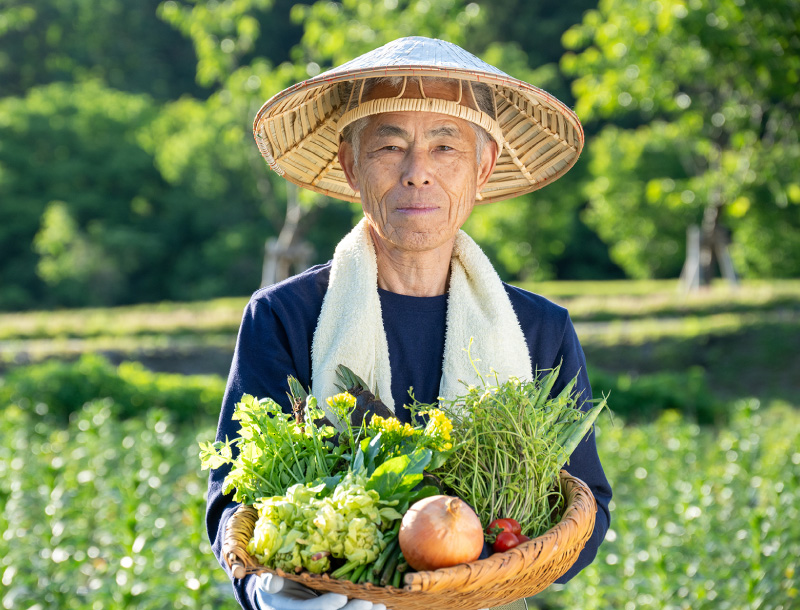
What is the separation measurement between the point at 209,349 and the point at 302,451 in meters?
8.65

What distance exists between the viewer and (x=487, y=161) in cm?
187

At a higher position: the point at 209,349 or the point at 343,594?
the point at 343,594

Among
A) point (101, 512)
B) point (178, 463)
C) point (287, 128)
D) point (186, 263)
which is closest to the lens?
point (287, 128)

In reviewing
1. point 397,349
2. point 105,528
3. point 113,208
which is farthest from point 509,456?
point 113,208

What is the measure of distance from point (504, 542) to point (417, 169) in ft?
2.54

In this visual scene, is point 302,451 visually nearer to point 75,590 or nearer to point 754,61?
point 75,590

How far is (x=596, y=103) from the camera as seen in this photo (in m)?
9.61

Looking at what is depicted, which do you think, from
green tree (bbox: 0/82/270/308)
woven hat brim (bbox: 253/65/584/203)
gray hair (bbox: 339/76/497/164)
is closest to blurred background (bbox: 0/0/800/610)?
green tree (bbox: 0/82/270/308)

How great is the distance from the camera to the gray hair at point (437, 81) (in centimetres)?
169

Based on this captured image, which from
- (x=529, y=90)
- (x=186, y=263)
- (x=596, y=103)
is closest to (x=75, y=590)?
(x=529, y=90)

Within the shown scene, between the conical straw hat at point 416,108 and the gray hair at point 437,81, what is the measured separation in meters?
0.02

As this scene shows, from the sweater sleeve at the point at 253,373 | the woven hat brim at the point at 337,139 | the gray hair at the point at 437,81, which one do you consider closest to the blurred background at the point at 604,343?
the sweater sleeve at the point at 253,373

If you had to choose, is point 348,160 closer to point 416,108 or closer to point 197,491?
point 416,108

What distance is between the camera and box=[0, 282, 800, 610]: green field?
125 inches
